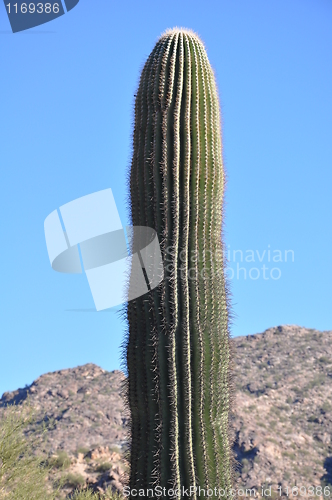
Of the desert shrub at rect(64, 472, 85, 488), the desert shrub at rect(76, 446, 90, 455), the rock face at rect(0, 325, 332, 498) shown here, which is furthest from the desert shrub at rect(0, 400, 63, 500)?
the desert shrub at rect(76, 446, 90, 455)

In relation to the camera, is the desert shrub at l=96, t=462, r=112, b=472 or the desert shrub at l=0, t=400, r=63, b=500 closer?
the desert shrub at l=0, t=400, r=63, b=500

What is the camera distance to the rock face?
16.3 m

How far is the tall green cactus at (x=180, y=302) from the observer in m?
5.25

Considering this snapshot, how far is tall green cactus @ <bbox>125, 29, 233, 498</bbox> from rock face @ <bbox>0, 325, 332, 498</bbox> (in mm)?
8677

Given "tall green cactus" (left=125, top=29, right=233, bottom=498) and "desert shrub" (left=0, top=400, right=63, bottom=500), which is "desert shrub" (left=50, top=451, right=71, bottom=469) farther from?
"tall green cactus" (left=125, top=29, right=233, bottom=498)

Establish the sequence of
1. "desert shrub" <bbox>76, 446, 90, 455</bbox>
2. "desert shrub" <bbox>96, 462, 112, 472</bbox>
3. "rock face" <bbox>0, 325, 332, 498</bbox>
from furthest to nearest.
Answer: "desert shrub" <bbox>76, 446, 90, 455</bbox>
"rock face" <bbox>0, 325, 332, 498</bbox>
"desert shrub" <bbox>96, 462, 112, 472</bbox>

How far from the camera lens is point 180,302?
5.50 m

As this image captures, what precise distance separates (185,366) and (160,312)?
56 centimetres

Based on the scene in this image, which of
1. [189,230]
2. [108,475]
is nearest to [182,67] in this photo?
[189,230]

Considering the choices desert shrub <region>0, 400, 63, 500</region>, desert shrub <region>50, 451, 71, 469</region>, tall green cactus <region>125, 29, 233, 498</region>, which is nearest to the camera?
tall green cactus <region>125, 29, 233, 498</region>

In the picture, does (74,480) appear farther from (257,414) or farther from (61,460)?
(257,414)

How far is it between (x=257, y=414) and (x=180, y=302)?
15021 millimetres

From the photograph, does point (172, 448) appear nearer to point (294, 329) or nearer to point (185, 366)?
point (185, 366)

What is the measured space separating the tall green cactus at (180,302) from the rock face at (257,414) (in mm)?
8677
